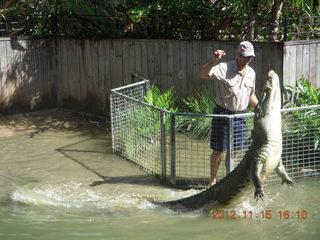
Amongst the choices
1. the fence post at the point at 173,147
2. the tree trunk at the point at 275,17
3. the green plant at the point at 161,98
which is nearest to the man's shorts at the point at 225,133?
the fence post at the point at 173,147

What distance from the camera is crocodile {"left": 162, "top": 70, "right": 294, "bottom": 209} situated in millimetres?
5555

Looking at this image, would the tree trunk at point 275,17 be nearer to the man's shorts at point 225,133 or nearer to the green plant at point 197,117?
the green plant at point 197,117

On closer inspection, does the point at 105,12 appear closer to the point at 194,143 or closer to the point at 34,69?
the point at 34,69

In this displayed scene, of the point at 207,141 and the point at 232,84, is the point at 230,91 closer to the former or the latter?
the point at 232,84

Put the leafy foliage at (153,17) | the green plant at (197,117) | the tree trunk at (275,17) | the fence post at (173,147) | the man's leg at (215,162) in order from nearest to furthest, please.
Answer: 1. the man's leg at (215,162)
2. the fence post at (173,147)
3. the green plant at (197,117)
4. the tree trunk at (275,17)
5. the leafy foliage at (153,17)

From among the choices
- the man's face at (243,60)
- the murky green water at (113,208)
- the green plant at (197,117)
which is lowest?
the murky green water at (113,208)

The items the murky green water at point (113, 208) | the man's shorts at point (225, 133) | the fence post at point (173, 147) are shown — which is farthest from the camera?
the fence post at point (173, 147)

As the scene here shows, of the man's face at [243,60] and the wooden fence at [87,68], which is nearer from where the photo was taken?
the man's face at [243,60]

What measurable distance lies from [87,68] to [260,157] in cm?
657

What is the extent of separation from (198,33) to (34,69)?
12.4ft

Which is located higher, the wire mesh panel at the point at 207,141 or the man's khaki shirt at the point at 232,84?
the man's khaki shirt at the point at 232,84

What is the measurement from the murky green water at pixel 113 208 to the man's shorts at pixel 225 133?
74 centimetres

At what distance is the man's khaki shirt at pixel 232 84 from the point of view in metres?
6.85

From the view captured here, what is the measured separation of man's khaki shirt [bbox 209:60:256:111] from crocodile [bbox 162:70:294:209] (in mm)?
1116
